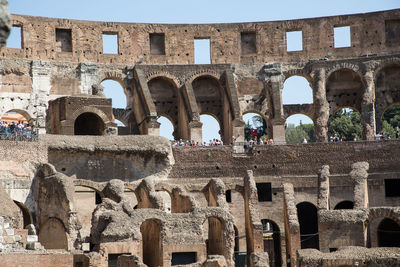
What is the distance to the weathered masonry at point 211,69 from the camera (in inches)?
1699

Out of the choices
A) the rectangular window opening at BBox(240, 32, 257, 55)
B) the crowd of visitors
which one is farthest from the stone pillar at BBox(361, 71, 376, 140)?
the crowd of visitors

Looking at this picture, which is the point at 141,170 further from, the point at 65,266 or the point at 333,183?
the point at 65,266

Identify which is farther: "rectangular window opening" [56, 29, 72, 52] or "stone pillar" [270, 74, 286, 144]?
"rectangular window opening" [56, 29, 72, 52]

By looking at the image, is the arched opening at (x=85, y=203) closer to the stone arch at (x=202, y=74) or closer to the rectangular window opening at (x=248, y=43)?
the stone arch at (x=202, y=74)

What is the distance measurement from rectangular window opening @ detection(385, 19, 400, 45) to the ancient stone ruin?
13 cm

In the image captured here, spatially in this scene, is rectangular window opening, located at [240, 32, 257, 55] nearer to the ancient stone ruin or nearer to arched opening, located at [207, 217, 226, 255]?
the ancient stone ruin

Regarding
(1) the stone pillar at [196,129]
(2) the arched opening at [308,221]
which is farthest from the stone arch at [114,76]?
(2) the arched opening at [308,221]

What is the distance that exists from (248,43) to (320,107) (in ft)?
23.5

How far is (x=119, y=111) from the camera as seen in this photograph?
45000 mm

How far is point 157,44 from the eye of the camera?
154 ft

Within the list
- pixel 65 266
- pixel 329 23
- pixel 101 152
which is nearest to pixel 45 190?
pixel 101 152

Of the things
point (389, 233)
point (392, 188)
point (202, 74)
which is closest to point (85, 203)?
point (202, 74)

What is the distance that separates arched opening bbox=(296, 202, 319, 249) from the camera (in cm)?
3975

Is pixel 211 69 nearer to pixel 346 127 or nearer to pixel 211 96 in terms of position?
pixel 211 96
